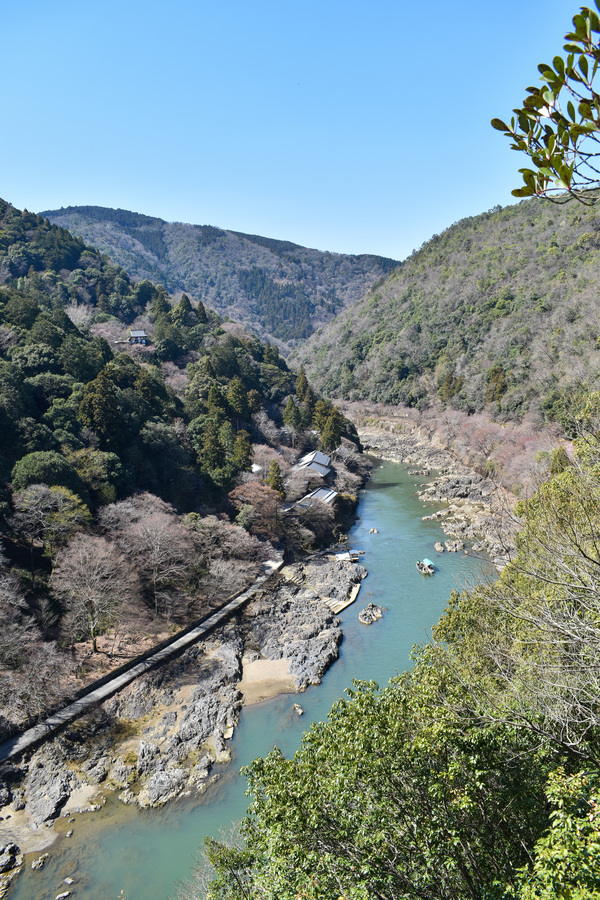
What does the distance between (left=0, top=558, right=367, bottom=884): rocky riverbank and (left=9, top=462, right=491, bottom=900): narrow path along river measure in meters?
0.46

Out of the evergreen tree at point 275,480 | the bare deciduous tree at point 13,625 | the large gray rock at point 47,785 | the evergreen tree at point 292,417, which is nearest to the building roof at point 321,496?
the evergreen tree at point 275,480

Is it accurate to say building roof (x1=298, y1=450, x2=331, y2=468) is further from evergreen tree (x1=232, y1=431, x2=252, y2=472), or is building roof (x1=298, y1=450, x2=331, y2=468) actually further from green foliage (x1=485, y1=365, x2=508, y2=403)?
green foliage (x1=485, y1=365, x2=508, y2=403)

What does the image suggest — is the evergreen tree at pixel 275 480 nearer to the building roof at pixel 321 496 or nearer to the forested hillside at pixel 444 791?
the building roof at pixel 321 496

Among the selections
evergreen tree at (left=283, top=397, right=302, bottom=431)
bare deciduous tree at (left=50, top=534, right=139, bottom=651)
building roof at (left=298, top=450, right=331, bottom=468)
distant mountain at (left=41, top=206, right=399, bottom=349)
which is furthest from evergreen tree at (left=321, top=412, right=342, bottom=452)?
distant mountain at (left=41, top=206, right=399, bottom=349)

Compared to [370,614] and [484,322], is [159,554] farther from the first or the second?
[484,322]

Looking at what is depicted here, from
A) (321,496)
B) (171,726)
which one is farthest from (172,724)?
(321,496)

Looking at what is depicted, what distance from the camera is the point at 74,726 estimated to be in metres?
15.2

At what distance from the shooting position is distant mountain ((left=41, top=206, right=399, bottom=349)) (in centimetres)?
12556

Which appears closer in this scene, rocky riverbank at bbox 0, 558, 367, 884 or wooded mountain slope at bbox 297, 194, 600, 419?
rocky riverbank at bbox 0, 558, 367, 884

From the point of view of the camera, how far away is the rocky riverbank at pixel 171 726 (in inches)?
512

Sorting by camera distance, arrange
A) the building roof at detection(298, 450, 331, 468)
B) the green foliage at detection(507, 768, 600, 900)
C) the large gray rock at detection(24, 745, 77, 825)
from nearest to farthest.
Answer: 1. the green foliage at detection(507, 768, 600, 900)
2. the large gray rock at detection(24, 745, 77, 825)
3. the building roof at detection(298, 450, 331, 468)

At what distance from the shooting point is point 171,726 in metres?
15.7

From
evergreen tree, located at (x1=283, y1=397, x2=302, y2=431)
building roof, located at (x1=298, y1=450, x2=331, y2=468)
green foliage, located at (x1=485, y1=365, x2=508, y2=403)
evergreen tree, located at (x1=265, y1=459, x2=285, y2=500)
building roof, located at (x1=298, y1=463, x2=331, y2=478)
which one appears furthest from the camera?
green foliage, located at (x1=485, y1=365, x2=508, y2=403)

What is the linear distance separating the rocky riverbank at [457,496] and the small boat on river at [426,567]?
2318 mm
